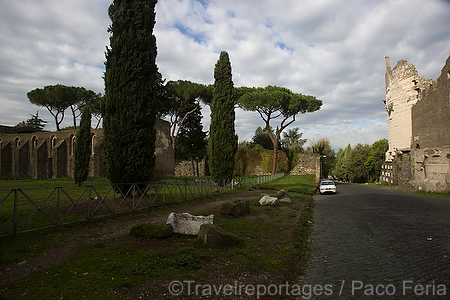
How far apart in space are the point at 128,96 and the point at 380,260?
898 cm

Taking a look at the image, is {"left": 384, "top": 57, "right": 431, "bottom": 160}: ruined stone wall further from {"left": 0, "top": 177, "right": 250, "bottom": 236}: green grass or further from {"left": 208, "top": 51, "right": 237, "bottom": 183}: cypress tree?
{"left": 0, "top": 177, "right": 250, "bottom": 236}: green grass

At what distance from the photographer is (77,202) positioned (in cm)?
699

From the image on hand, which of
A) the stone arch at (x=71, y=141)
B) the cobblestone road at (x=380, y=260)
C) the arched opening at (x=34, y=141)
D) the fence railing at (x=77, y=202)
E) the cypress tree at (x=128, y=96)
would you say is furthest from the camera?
the arched opening at (x=34, y=141)

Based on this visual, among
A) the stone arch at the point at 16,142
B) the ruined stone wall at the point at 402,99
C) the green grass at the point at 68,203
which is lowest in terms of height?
the green grass at the point at 68,203

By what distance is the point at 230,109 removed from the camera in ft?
62.6

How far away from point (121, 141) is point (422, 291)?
9.13 metres

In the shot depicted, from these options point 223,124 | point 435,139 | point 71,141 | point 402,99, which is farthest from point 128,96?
point 71,141

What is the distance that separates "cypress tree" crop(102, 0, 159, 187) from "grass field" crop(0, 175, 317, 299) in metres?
3.65

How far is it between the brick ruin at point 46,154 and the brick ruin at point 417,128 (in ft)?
71.7

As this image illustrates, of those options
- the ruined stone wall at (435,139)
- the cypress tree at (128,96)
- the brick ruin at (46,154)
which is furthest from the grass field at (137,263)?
the brick ruin at (46,154)

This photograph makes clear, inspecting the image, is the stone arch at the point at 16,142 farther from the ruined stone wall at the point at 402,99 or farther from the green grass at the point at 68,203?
the ruined stone wall at the point at 402,99

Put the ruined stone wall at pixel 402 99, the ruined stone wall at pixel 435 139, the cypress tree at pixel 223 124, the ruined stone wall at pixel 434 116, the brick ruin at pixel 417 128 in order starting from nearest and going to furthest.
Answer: the ruined stone wall at pixel 435 139 < the brick ruin at pixel 417 128 < the ruined stone wall at pixel 434 116 < the cypress tree at pixel 223 124 < the ruined stone wall at pixel 402 99

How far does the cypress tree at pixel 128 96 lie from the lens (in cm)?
996

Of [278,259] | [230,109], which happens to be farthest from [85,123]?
[278,259]
